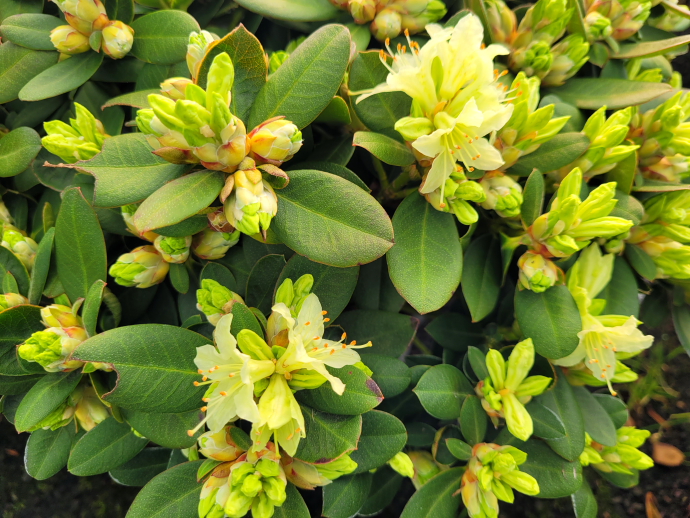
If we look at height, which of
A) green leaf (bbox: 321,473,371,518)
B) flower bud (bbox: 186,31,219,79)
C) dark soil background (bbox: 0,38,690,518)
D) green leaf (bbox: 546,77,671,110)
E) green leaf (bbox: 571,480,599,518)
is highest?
flower bud (bbox: 186,31,219,79)

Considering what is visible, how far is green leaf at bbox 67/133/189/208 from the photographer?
0.97 metres

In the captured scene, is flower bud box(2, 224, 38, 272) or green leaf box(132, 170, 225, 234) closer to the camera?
green leaf box(132, 170, 225, 234)

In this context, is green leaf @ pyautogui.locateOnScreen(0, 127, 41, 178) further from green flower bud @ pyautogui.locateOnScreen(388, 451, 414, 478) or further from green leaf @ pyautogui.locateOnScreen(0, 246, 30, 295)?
green flower bud @ pyautogui.locateOnScreen(388, 451, 414, 478)

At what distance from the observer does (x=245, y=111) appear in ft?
3.41

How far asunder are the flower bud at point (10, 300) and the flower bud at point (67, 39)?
71 centimetres

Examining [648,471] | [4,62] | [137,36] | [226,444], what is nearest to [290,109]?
[137,36]

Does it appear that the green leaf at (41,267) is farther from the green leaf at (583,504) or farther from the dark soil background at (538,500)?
the green leaf at (583,504)

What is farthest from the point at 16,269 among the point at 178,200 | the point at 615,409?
the point at 615,409

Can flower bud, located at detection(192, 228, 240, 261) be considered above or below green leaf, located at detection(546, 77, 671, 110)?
below

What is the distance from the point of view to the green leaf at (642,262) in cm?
141

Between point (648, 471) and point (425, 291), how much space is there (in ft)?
6.66

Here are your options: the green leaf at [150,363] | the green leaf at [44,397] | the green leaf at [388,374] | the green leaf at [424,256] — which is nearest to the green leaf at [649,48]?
the green leaf at [424,256]

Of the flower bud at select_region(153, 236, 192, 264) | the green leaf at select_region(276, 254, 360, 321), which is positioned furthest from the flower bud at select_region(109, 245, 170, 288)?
the green leaf at select_region(276, 254, 360, 321)

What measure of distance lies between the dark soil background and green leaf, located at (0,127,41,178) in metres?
1.36
